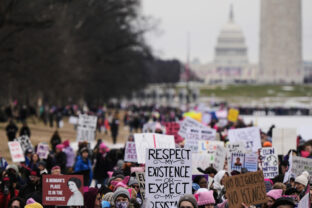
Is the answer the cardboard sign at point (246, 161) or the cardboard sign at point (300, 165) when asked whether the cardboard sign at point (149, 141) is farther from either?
the cardboard sign at point (246, 161)

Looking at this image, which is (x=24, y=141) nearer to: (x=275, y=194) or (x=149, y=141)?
(x=149, y=141)

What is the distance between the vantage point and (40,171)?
1401cm

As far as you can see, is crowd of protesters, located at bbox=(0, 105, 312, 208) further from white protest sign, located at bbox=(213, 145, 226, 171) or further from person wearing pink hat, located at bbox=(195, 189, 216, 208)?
white protest sign, located at bbox=(213, 145, 226, 171)

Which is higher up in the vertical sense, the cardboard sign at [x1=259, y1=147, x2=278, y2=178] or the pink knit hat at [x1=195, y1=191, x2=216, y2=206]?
the cardboard sign at [x1=259, y1=147, x2=278, y2=178]

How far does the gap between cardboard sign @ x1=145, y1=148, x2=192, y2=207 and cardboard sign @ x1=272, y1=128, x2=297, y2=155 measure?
9.05 metres

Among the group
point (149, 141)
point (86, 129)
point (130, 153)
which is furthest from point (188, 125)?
point (149, 141)

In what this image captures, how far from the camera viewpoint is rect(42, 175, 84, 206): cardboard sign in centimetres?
1152

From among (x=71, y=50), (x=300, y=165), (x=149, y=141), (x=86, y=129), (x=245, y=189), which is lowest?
(x=245, y=189)

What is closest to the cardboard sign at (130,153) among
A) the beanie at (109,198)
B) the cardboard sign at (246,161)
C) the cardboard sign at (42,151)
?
the cardboard sign at (246,161)

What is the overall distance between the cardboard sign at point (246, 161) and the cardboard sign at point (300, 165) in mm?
1684

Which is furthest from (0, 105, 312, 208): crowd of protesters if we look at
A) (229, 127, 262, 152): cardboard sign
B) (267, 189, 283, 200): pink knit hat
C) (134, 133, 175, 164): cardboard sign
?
(229, 127, 262, 152): cardboard sign

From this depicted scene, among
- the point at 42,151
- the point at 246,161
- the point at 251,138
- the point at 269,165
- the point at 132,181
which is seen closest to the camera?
the point at 132,181

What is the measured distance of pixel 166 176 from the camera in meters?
10.3

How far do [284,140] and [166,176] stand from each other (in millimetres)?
9454
